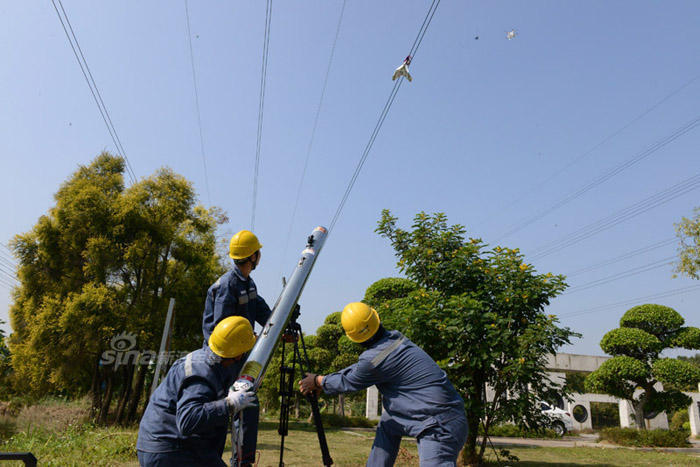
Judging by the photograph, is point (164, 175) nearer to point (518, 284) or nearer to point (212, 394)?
point (518, 284)

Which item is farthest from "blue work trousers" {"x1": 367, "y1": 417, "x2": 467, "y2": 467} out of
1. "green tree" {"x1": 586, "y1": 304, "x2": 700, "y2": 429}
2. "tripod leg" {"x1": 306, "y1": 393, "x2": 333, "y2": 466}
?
"green tree" {"x1": 586, "y1": 304, "x2": 700, "y2": 429}

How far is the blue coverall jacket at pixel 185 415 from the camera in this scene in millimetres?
2562

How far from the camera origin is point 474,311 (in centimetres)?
740

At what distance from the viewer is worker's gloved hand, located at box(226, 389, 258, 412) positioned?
2.63m

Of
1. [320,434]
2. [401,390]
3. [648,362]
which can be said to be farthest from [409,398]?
[648,362]

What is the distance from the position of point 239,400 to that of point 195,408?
26 centimetres

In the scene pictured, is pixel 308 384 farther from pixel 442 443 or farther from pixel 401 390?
pixel 442 443

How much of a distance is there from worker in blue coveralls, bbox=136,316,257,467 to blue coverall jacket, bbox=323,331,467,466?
3.97 ft

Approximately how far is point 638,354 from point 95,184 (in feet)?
80.0

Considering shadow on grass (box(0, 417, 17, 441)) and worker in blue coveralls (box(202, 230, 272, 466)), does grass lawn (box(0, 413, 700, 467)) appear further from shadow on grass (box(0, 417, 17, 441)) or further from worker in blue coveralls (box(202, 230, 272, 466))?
worker in blue coveralls (box(202, 230, 272, 466))

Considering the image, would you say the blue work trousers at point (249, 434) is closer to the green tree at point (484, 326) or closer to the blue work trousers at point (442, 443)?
the blue work trousers at point (442, 443)

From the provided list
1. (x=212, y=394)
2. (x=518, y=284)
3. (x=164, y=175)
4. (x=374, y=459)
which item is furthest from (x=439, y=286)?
(x=164, y=175)

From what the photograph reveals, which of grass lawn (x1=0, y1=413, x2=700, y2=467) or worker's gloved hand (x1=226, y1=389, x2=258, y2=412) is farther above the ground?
worker's gloved hand (x1=226, y1=389, x2=258, y2=412)

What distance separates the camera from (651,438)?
653 inches
